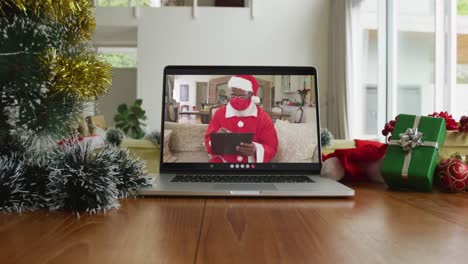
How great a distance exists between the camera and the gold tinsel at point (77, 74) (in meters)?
0.71

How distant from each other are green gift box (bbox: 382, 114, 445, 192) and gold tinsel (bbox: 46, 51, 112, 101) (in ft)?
1.79

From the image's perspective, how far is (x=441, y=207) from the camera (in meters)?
0.69

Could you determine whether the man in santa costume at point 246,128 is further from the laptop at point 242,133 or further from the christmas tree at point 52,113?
the christmas tree at point 52,113

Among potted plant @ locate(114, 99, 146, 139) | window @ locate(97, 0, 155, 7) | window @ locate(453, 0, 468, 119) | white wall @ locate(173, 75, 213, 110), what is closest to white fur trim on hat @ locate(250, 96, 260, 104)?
white wall @ locate(173, 75, 213, 110)

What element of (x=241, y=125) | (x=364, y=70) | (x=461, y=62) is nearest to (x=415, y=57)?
(x=461, y=62)

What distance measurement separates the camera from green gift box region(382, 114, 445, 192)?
2.71ft

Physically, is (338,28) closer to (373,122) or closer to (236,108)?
(373,122)

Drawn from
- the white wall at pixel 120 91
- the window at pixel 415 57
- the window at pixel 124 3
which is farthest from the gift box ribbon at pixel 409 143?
the white wall at pixel 120 91

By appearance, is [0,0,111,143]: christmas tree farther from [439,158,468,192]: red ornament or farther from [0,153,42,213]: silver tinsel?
[439,158,468,192]: red ornament

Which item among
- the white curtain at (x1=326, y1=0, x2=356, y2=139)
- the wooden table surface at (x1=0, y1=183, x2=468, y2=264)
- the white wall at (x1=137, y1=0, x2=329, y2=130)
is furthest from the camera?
the white wall at (x1=137, y1=0, x2=329, y2=130)

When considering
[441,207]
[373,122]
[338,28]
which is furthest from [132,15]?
[441,207]

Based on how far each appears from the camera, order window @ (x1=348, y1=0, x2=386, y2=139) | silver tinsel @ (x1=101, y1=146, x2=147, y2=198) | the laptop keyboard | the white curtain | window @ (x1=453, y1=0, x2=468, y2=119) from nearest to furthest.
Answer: silver tinsel @ (x1=101, y1=146, x2=147, y2=198) → the laptop keyboard → window @ (x1=453, y1=0, x2=468, y2=119) → window @ (x1=348, y1=0, x2=386, y2=139) → the white curtain

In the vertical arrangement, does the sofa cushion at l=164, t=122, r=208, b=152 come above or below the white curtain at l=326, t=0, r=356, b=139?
below

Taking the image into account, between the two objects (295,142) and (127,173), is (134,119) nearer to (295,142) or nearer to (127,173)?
(295,142)
